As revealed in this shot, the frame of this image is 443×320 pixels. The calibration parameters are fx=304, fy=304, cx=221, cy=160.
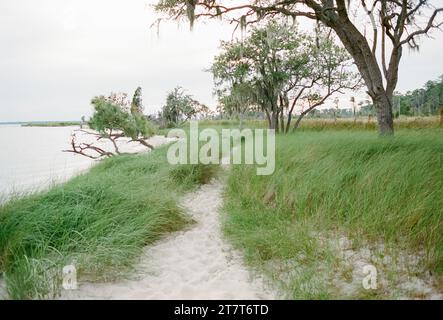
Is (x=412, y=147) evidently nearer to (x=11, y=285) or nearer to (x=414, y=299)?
(x=414, y=299)

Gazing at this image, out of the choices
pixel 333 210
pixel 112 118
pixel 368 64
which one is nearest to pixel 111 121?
pixel 112 118

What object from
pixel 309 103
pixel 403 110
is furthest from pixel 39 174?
pixel 403 110

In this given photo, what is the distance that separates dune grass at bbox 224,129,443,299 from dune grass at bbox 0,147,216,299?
1.16 meters

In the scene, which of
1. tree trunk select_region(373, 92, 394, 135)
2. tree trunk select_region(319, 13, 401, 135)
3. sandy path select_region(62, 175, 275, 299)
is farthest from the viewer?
tree trunk select_region(373, 92, 394, 135)

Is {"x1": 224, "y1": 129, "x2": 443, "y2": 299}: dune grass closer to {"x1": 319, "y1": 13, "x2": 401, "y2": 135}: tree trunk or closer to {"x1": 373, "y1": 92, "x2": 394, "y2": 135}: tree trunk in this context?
{"x1": 373, "y1": 92, "x2": 394, "y2": 135}: tree trunk

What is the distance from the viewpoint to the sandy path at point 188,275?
2.76 meters

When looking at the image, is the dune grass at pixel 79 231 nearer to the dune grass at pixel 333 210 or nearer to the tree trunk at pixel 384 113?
the dune grass at pixel 333 210

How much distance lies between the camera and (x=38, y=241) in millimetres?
3348

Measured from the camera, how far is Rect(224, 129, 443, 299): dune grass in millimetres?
3016

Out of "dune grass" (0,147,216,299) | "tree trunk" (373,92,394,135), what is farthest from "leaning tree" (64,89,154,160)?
"tree trunk" (373,92,394,135)

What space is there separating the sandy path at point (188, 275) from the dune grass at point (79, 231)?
17 centimetres

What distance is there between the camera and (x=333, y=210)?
4.06 meters

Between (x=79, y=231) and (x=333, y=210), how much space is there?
324cm

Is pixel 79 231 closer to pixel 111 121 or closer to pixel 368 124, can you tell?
pixel 111 121
